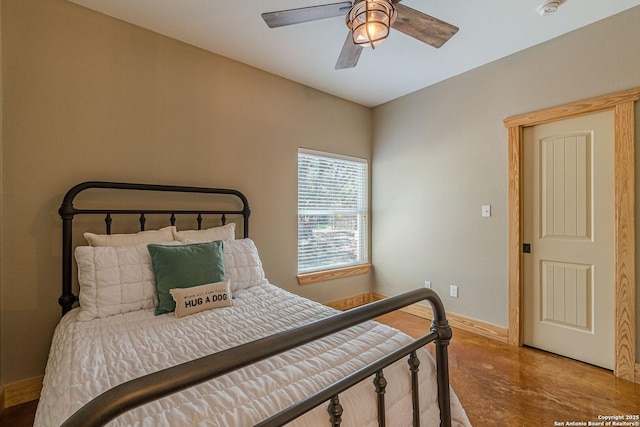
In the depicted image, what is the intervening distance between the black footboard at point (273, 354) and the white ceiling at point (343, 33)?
205 centimetres

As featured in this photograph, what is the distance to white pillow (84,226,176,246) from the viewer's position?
5.97ft

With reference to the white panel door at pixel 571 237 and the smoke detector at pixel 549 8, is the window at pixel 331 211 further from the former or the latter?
the smoke detector at pixel 549 8

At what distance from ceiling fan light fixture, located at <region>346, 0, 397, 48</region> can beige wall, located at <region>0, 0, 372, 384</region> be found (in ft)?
5.10

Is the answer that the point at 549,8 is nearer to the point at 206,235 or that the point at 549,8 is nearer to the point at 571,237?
the point at 571,237

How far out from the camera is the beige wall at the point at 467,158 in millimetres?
2217

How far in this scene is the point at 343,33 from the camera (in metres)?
2.28

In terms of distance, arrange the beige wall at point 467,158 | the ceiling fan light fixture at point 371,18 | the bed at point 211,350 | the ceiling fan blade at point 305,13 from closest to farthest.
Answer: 1. the bed at point 211,350
2. the ceiling fan light fixture at point 371,18
3. the ceiling fan blade at point 305,13
4. the beige wall at point 467,158

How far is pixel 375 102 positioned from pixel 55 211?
339 centimetres

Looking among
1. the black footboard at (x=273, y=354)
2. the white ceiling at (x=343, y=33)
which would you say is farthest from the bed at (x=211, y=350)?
the white ceiling at (x=343, y=33)

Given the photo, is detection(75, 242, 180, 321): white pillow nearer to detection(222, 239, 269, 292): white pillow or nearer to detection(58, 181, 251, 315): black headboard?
detection(58, 181, 251, 315): black headboard

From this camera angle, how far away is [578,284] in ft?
7.50

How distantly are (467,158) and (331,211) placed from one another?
5.17 ft

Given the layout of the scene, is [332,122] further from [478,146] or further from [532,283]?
[532,283]

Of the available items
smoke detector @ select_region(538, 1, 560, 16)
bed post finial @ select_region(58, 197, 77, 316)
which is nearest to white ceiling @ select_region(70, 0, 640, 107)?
smoke detector @ select_region(538, 1, 560, 16)
